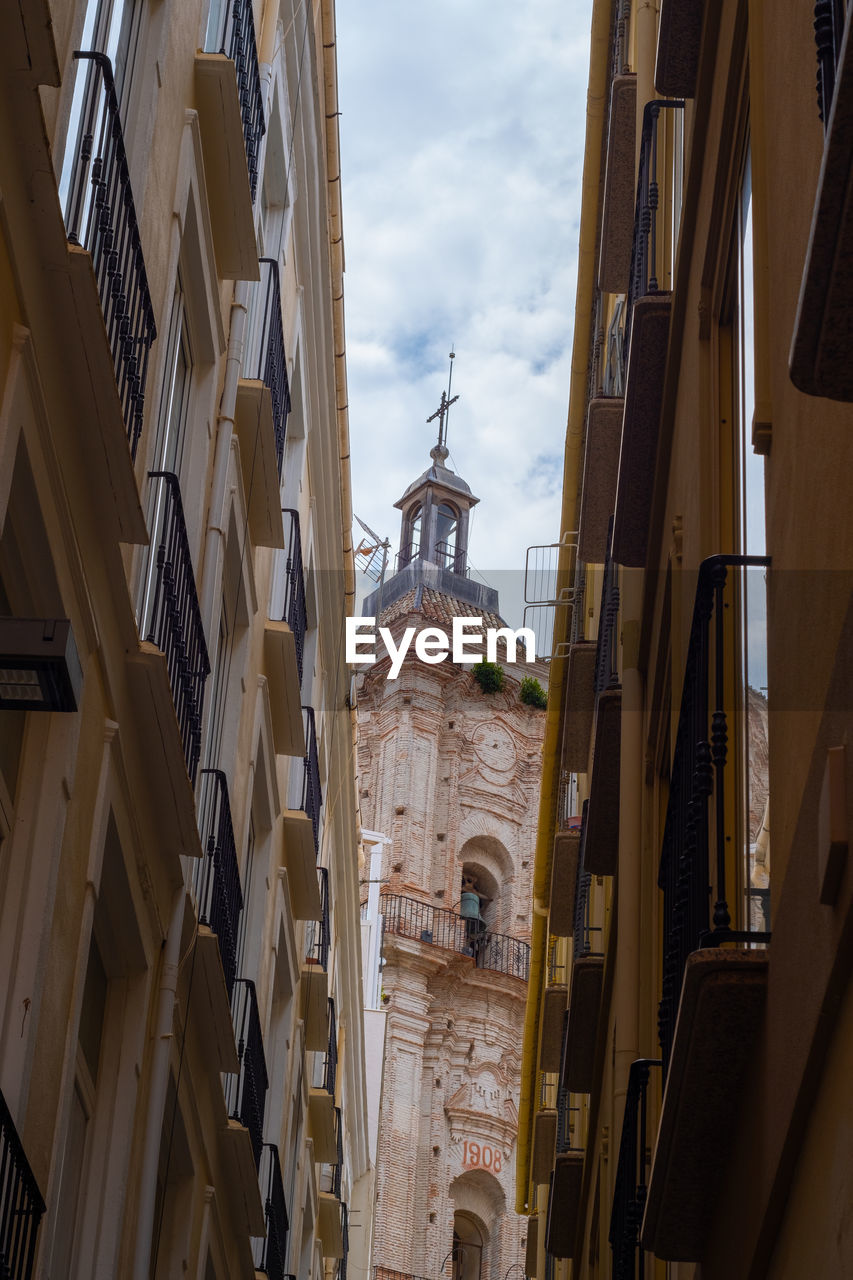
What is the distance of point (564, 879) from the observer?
1833cm

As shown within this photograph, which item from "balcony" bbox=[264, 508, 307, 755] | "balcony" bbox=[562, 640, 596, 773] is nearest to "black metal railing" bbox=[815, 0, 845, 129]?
"balcony" bbox=[264, 508, 307, 755]

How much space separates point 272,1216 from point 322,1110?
5002mm

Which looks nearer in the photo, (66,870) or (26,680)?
(26,680)

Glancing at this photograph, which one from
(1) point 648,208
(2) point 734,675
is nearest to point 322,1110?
(1) point 648,208

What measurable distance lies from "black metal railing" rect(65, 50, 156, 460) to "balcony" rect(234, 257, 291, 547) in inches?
131

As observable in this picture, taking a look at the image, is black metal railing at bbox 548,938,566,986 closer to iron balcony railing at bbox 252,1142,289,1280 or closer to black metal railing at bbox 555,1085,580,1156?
black metal railing at bbox 555,1085,580,1156

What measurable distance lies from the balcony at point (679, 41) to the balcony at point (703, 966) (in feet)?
9.63

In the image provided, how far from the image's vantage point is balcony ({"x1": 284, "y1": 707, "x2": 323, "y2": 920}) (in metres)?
15.6

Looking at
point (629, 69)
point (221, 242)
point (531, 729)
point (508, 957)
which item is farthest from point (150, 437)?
point (531, 729)

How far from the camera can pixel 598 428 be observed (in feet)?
45.5

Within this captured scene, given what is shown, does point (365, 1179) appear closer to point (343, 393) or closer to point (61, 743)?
point (343, 393)

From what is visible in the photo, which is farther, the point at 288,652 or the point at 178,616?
the point at 288,652

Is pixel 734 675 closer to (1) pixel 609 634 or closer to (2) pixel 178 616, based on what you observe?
(2) pixel 178 616

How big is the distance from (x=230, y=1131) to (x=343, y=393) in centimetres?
823
